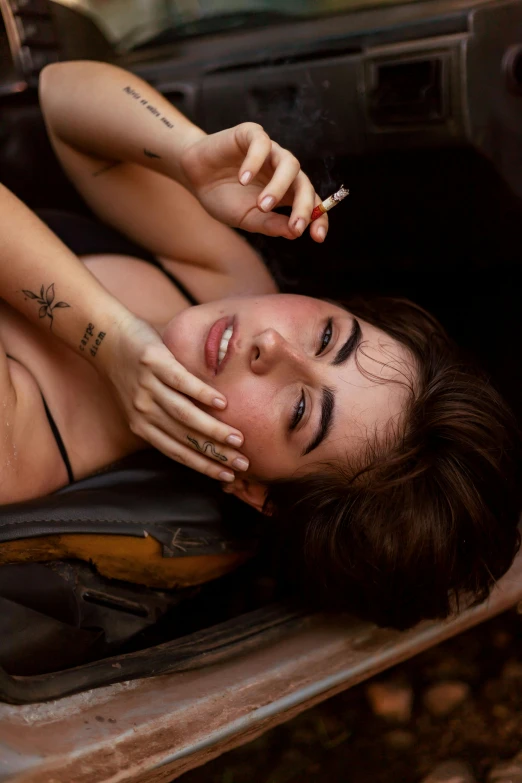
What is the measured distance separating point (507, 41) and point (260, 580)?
3.69 ft

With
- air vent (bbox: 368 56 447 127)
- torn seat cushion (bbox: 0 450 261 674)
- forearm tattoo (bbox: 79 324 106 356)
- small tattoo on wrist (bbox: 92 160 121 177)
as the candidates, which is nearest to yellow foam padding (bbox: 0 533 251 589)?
torn seat cushion (bbox: 0 450 261 674)

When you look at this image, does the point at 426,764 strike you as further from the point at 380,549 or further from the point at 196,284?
the point at 196,284

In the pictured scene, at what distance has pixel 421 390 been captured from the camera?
1.21m

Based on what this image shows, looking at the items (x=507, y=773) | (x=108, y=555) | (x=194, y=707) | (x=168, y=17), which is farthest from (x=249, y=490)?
(x=168, y=17)

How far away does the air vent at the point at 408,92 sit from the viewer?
133 centimetres

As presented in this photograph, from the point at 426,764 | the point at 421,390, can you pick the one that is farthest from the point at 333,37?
the point at 426,764

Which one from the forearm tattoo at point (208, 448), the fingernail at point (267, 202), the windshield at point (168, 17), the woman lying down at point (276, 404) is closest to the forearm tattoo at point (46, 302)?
the woman lying down at point (276, 404)

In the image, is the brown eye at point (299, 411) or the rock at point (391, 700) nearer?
the brown eye at point (299, 411)

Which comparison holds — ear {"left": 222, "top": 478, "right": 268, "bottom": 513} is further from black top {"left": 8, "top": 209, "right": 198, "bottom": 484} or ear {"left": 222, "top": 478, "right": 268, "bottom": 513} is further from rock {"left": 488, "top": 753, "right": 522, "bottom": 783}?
rock {"left": 488, "top": 753, "right": 522, "bottom": 783}

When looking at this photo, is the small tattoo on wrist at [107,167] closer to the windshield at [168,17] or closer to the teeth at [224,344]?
the windshield at [168,17]

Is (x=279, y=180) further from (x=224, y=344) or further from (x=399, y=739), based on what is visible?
(x=399, y=739)

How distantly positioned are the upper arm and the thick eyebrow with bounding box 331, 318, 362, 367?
325 millimetres

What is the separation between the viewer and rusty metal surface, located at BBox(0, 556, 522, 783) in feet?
2.92

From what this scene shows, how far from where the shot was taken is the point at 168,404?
1110 millimetres
